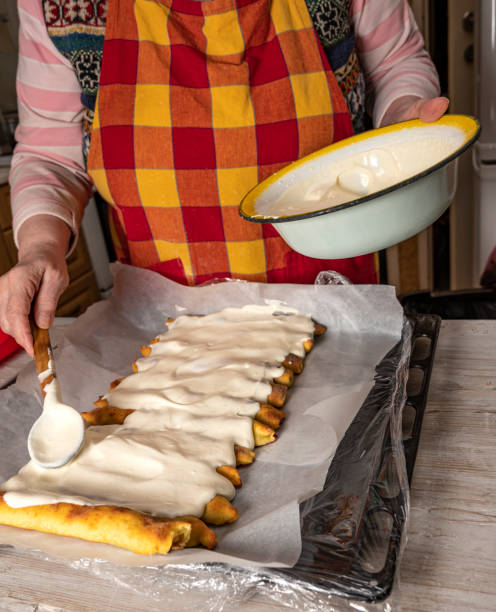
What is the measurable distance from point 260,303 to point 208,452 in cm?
48

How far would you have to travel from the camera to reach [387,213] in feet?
2.67

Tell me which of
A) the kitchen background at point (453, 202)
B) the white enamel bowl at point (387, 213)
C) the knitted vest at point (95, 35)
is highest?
the knitted vest at point (95, 35)

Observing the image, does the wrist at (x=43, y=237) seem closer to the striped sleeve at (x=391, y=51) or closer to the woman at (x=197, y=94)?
the woman at (x=197, y=94)

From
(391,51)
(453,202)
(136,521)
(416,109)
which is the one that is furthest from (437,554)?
(453,202)

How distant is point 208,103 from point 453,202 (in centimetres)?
197

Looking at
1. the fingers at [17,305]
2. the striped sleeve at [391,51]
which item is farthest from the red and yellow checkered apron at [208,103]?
the fingers at [17,305]

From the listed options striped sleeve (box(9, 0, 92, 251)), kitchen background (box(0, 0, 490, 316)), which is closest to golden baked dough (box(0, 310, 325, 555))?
striped sleeve (box(9, 0, 92, 251))

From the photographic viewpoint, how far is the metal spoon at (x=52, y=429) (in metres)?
0.86

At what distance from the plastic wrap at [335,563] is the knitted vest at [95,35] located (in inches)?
30.7

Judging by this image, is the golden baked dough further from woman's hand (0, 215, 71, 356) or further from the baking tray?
woman's hand (0, 215, 71, 356)

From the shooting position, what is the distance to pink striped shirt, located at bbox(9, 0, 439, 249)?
1.20 meters

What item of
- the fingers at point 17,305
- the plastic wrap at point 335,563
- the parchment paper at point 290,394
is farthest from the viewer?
the fingers at point 17,305

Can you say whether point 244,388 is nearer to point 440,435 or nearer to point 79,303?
point 440,435

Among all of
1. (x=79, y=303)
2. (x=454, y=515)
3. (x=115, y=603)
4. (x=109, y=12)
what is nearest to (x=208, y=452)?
(x=115, y=603)
